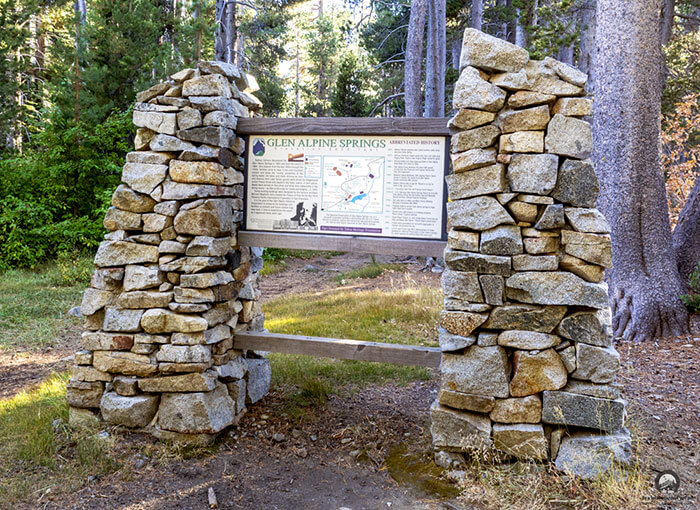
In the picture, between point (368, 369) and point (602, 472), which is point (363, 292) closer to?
point (368, 369)

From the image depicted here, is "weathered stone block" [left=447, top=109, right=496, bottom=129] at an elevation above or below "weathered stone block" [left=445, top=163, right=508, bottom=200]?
above

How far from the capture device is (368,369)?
18.5ft

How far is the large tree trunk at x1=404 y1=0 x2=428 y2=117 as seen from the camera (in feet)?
44.1

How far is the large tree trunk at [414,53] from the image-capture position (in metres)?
13.4

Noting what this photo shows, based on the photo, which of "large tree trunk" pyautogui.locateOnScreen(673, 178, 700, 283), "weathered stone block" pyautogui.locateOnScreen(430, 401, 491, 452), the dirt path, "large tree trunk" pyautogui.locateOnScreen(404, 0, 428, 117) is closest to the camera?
"weathered stone block" pyautogui.locateOnScreen(430, 401, 491, 452)

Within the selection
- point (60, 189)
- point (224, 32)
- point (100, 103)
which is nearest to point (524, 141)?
point (60, 189)

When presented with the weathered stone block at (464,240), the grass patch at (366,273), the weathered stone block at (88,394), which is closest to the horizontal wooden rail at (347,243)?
the weathered stone block at (464,240)

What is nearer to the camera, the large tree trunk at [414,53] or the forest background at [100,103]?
the forest background at [100,103]

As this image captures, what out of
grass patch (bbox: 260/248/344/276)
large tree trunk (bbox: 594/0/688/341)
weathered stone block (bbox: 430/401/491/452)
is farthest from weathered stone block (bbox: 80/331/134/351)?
grass patch (bbox: 260/248/344/276)

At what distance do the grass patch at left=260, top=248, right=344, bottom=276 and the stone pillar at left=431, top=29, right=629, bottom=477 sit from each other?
9.82m

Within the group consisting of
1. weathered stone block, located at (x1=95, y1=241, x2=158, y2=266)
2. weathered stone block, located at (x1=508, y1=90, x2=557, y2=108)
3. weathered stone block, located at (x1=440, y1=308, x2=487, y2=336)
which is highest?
weathered stone block, located at (x1=508, y1=90, x2=557, y2=108)

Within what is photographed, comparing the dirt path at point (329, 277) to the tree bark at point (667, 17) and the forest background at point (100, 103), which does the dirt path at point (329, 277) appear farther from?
the tree bark at point (667, 17)

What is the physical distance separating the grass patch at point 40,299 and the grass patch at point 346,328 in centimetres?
296

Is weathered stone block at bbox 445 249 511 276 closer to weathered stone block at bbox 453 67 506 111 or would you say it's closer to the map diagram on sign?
the map diagram on sign
